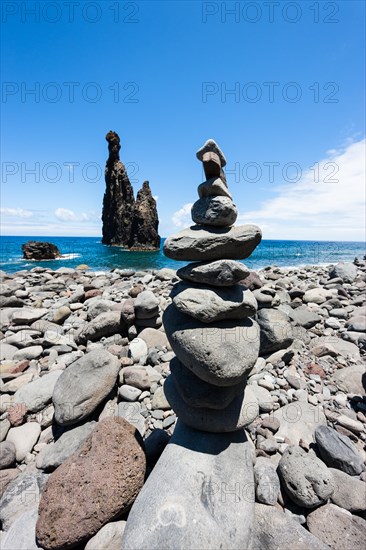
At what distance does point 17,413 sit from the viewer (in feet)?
A: 14.1

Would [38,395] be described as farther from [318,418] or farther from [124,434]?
[318,418]

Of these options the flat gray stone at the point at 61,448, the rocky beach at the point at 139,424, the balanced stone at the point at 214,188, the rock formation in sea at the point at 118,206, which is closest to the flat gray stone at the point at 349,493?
the rocky beach at the point at 139,424

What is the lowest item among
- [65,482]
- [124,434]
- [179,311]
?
[65,482]

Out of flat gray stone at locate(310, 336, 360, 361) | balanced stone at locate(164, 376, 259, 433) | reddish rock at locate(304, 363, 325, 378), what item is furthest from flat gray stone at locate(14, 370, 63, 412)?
flat gray stone at locate(310, 336, 360, 361)

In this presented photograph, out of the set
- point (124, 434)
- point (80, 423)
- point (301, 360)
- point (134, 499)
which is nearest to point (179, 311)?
point (124, 434)

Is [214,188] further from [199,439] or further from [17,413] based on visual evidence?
[17,413]

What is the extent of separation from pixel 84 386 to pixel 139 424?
112 centimetres

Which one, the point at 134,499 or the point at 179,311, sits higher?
the point at 179,311

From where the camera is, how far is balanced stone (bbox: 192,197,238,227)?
325 centimetres

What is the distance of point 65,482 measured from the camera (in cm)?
266

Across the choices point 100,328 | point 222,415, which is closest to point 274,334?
point 222,415

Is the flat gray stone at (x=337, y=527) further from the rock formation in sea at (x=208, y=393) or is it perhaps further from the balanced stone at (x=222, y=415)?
the balanced stone at (x=222, y=415)

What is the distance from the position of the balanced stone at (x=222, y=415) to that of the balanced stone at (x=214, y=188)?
108 inches

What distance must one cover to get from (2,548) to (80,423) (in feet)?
5.54
